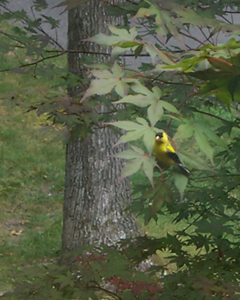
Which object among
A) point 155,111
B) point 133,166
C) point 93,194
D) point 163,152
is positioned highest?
point 155,111

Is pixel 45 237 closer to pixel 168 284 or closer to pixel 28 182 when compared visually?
pixel 28 182

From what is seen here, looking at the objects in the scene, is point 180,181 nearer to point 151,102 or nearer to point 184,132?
point 184,132

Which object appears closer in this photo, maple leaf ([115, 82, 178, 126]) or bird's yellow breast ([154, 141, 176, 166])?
maple leaf ([115, 82, 178, 126])

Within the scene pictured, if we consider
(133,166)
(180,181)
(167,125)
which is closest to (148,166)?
(133,166)

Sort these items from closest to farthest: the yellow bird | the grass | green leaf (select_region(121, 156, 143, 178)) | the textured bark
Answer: green leaf (select_region(121, 156, 143, 178)) < the yellow bird < the textured bark < the grass

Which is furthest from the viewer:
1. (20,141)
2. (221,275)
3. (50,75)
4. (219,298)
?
(20,141)

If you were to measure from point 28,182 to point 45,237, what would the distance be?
5.02 ft

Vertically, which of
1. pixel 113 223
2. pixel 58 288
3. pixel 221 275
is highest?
pixel 221 275

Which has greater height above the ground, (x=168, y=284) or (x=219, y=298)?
(x=219, y=298)

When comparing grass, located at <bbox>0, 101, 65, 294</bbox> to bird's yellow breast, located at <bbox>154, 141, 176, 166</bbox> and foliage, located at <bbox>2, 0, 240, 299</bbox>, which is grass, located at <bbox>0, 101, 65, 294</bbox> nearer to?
foliage, located at <bbox>2, 0, 240, 299</bbox>

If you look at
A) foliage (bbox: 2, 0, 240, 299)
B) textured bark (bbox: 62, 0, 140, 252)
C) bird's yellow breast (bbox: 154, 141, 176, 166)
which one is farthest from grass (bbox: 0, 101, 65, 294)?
bird's yellow breast (bbox: 154, 141, 176, 166)

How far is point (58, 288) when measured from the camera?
8.93 ft

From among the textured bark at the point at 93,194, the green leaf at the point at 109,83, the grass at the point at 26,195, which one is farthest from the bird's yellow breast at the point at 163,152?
the grass at the point at 26,195

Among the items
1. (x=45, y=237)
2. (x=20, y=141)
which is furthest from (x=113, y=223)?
(x=20, y=141)
